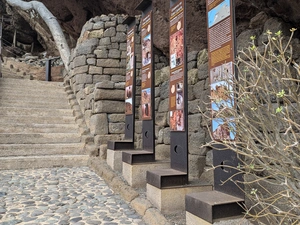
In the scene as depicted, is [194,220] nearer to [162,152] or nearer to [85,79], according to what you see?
[162,152]

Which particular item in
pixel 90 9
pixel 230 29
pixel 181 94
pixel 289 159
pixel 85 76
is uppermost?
pixel 90 9

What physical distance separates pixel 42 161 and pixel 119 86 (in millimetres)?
2013

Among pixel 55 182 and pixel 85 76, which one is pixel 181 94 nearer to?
pixel 55 182

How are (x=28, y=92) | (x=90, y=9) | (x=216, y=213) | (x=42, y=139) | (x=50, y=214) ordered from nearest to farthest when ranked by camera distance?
1. (x=216, y=213)
2. (x=50, y=214)
3. (x=42, y=139)
4. (x=28, y=92)
5. (x=90, y=9)

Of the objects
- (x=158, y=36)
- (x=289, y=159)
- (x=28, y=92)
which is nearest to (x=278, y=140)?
(x=289, y=159)

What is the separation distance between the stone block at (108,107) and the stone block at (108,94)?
0.08 m

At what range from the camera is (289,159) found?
130cm

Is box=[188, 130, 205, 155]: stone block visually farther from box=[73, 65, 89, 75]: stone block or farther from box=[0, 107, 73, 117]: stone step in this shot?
box=[0, 107, 73, 117]: stone step

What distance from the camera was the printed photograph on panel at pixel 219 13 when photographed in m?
2.24

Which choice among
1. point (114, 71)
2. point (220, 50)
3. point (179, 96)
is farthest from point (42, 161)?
point (220, 50)

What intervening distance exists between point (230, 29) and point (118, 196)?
90.2 inches

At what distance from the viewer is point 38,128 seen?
238 inches

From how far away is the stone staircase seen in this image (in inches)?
200

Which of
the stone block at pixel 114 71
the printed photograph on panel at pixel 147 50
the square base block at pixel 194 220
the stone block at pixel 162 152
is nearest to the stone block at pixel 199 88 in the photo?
the printed photograph on panel at pixel 147 50
